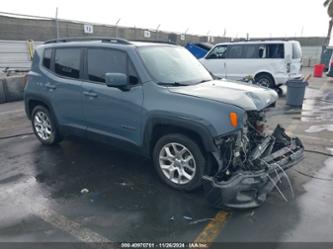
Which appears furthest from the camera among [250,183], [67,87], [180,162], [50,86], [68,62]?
[50,86]

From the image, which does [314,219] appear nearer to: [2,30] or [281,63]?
[281,63]

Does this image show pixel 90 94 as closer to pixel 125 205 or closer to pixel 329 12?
pixel 125 205

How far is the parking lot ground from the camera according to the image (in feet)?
10.4

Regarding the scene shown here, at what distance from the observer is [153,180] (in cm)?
433

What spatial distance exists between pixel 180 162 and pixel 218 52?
991cm

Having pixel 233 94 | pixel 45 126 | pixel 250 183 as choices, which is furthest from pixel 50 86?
pixel 250 183

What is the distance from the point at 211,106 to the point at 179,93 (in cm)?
49

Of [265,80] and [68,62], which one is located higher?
[68,62]

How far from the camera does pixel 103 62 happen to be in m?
4.61

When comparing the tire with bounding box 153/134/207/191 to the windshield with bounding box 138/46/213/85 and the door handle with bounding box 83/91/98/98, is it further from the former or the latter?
the door handle with bounding box 83/91/98/98

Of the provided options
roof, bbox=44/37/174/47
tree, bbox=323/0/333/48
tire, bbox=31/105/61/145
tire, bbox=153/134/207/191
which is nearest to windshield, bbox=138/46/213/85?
roof, bbox=44/37/174/47

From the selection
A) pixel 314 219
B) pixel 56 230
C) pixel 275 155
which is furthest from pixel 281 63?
pixel 56 230

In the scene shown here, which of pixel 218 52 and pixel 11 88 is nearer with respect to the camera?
pixel 11 88

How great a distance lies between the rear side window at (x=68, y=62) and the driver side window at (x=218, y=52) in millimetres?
8782
